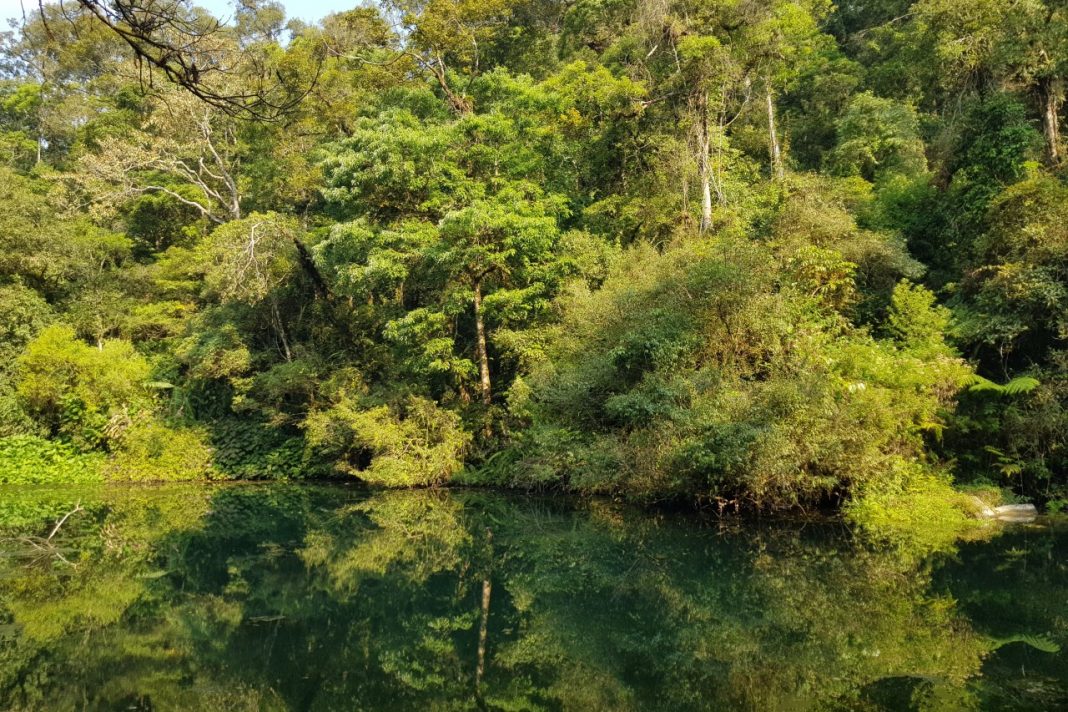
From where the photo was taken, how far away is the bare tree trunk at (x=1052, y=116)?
15.9 m

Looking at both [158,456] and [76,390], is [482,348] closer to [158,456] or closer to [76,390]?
[158,456]

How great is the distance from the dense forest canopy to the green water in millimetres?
2570

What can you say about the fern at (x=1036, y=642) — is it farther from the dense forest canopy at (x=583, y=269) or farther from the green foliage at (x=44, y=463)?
the green foliage at (x=44, y=463)

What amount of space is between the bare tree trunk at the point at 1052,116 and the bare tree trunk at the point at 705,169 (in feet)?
23.2

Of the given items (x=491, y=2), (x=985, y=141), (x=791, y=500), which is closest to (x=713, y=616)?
(x=791, y=500)

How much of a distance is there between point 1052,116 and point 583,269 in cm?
1043

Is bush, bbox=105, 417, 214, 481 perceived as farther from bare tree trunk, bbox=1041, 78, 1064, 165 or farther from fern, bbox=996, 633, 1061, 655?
bare tree trunk, bbox=1041, 78, 1064, 165

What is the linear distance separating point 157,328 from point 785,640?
77.5ft

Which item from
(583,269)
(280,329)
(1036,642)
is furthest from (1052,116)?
(280,329)

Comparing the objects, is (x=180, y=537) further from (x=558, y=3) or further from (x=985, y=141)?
(x=558, y=3)

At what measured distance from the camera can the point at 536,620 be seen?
21.5 ft

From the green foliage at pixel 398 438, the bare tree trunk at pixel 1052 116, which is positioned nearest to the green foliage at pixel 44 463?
the green foliage at pixel 398 438

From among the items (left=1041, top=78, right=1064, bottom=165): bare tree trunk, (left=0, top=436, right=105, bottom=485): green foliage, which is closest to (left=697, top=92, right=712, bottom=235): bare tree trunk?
(left=1041, top=78, right=1064, bottom=165): bare tree trunk

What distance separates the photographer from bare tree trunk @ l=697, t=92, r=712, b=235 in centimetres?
1819
